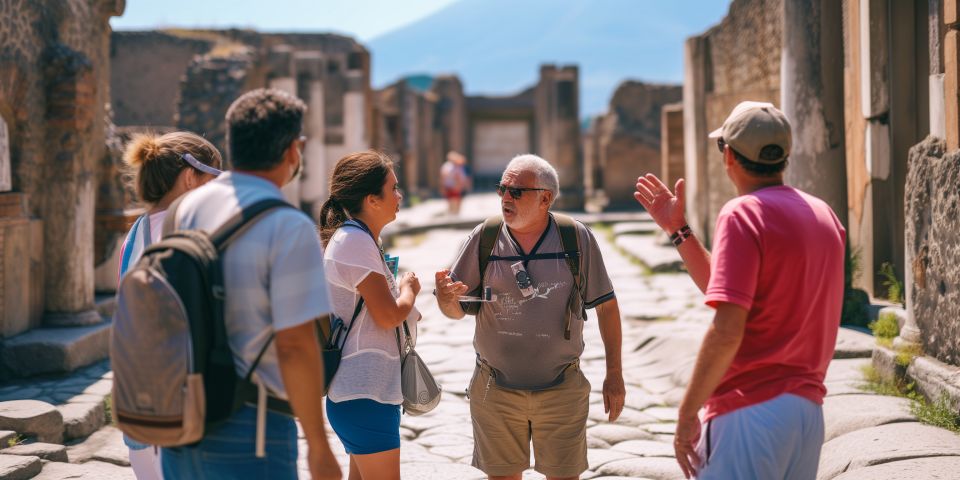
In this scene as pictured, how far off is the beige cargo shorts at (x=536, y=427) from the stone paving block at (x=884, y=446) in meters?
1.22

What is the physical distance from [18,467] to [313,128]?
15932mm

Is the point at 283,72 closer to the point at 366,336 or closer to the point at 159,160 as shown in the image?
the point at 159,160

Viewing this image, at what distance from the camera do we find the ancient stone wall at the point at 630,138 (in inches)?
909

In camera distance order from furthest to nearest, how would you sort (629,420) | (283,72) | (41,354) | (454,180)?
1. (454,180)
2. (283,72)
3. (41,354)
4. (629,420)

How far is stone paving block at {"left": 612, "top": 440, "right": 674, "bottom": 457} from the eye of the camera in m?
5.17

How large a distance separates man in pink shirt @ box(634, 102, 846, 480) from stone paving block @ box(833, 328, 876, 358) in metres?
3.69

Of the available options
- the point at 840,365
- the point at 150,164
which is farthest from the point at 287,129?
the point at 840,365

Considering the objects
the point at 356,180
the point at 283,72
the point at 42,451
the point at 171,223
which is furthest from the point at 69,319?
the point at 283,72

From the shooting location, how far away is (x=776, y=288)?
2598mm

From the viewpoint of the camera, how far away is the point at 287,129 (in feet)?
8.21

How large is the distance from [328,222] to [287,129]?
3.79 feet

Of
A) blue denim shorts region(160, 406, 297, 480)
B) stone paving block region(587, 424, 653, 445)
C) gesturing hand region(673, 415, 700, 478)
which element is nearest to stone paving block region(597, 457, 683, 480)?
stone paving block region(587, 424, 653, 445)

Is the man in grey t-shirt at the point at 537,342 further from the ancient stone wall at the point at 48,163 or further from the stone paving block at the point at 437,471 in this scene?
the ancient stone wall at the point at 48,163

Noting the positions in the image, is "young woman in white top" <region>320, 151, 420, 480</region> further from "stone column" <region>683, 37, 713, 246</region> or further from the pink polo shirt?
"stone column" <region>683, 37, 713, 246</region>
